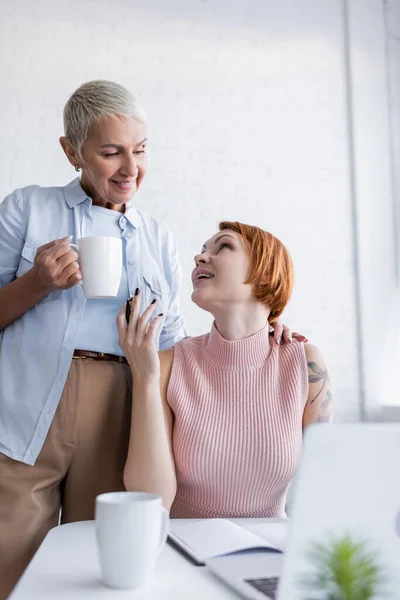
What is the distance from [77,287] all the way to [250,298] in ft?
1.17

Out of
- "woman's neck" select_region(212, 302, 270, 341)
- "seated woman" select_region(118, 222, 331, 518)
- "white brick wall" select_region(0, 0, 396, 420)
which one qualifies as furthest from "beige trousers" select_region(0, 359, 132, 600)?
"white brick wall" select_region(0, 0, 396, 420)

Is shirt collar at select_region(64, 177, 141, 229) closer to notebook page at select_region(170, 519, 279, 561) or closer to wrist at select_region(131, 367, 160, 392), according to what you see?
wrist at select_region(131, 367, 160, 392)

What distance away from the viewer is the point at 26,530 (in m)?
1.27

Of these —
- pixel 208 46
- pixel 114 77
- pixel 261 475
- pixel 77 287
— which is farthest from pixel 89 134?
pixel 208 46

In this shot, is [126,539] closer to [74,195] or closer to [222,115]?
[74,195]

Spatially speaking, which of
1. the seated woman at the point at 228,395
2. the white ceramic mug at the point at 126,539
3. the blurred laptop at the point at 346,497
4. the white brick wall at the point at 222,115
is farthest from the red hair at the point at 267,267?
the white brick wall at the point at 222,115

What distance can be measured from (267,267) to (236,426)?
0.33 m

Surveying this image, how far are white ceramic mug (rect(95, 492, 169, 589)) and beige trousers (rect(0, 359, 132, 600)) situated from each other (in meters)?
0.67

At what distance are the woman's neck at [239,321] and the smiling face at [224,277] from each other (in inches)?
0.6

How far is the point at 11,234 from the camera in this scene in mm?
1380

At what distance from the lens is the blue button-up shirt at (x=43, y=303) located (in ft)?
4.26

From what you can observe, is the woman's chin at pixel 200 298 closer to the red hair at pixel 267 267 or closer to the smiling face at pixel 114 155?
the red hair at pixel 267 267

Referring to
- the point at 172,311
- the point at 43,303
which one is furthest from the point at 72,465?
the point at 172,311

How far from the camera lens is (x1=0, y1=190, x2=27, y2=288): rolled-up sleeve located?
1.38m
